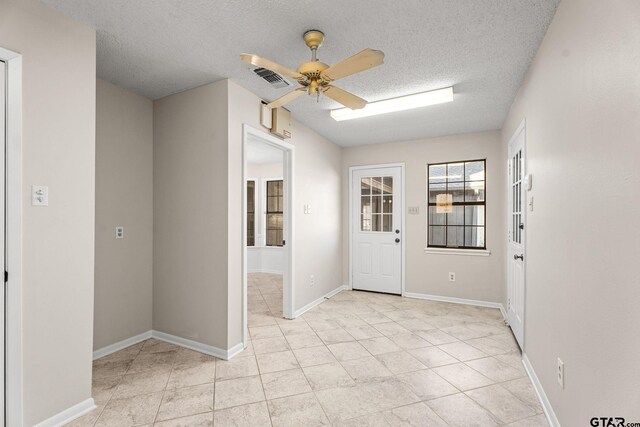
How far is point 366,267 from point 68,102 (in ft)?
14.3

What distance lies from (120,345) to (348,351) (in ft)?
7.24

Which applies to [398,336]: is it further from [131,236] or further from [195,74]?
[195,74]

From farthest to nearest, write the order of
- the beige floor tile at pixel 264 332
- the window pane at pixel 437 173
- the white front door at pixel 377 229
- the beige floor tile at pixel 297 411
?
the white front door at pixel 377 229 → the window pane at pixel 437 173 → the beige floor tile at pixel 264 332 → the beige floor tile at pixel 297 411

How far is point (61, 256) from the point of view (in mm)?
1901

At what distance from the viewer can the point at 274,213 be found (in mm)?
6984

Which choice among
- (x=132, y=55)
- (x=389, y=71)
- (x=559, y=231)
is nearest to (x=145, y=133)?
(x=132, y=55)

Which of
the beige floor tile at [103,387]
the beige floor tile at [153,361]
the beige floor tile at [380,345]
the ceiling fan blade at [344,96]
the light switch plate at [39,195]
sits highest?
the ceiling fan blade at [344,96]

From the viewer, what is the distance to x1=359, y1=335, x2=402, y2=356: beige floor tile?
2.88m

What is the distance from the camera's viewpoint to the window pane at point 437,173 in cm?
469

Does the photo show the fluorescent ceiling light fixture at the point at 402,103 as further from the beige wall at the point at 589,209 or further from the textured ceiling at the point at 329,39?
the beige wall at the point at 589,209

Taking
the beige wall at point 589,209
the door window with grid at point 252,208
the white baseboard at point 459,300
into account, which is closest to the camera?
the beige wall at point 589,209

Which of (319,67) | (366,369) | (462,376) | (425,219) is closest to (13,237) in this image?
(319,67)

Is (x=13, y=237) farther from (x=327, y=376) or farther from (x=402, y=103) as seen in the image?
(x=402, y=103)

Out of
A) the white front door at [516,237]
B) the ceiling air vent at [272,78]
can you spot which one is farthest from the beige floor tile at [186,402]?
the white front door at [516,237]
